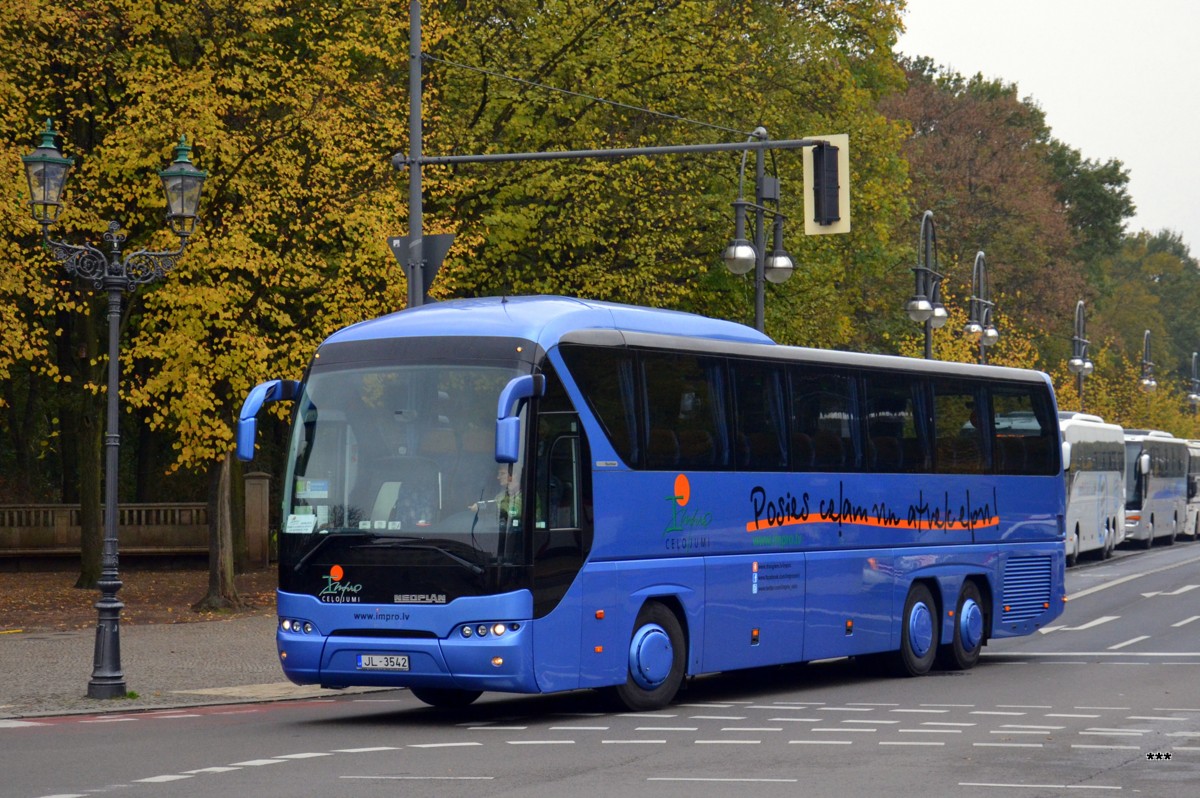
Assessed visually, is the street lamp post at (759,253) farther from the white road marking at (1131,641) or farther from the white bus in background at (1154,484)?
the white bus in background at (1154,484)

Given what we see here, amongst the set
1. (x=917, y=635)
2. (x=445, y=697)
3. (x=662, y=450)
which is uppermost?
(x=662, y=450)

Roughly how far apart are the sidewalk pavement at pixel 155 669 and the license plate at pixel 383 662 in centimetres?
334

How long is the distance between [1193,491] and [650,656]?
52.8 m

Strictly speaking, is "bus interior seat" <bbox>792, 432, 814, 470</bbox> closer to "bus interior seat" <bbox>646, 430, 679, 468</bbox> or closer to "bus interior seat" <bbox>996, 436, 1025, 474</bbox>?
"bus interior seat" <bbox>646, 430, 679, 468</bbox>

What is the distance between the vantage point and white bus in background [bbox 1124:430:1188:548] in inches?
2157

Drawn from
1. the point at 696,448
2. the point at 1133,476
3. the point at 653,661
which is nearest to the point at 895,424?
the point at 696,448

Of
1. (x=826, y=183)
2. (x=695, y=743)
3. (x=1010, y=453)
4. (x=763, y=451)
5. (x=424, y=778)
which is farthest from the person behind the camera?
(x=1010, y=453)

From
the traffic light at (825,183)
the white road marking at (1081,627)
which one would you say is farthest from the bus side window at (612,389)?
the white road marking at (1081,627)

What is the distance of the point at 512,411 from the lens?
1469 cm

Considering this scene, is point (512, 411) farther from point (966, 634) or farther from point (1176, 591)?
point (1176, 591)

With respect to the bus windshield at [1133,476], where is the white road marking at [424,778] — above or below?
below

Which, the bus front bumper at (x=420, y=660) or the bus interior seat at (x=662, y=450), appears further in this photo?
the bus interior seat at (x=662, y=450)

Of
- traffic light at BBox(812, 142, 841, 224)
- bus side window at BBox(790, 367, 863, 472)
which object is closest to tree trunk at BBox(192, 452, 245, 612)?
traffic light at BBox(812, 142, 841, 224)

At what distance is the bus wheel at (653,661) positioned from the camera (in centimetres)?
1625
